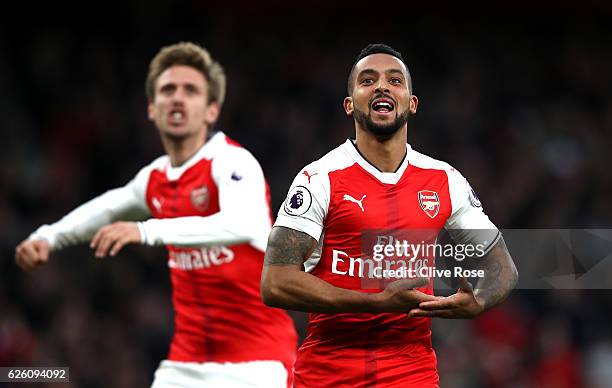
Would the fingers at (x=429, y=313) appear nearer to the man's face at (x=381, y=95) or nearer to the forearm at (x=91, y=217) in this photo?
the man's face at (x=381, y=95)

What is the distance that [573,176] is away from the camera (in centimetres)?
1262

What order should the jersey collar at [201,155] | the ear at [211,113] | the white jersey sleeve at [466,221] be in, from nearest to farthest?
the white jersey sleeve at [466,221] → the jersey collar at [201,155] → the ear at [211,113]

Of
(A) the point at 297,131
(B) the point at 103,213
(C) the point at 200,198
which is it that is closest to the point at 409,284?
(C) the point at 200,198

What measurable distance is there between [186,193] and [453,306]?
2402 mm

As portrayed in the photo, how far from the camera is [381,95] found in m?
4.50

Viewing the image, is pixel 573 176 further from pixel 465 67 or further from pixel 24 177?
pixel 24 177

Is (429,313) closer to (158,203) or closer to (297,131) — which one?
(158,203)

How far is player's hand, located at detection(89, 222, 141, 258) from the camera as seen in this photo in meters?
4.88

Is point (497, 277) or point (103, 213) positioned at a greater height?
point (103, 213)

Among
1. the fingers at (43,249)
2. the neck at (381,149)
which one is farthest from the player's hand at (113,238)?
the neck at (381,149)

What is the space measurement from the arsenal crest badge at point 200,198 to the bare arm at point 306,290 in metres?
1.68

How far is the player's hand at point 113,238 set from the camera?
192 inches

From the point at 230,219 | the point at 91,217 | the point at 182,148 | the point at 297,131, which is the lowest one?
the point at 230,219

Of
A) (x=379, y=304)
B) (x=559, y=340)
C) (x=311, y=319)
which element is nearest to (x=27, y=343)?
(x=559, y=340)
